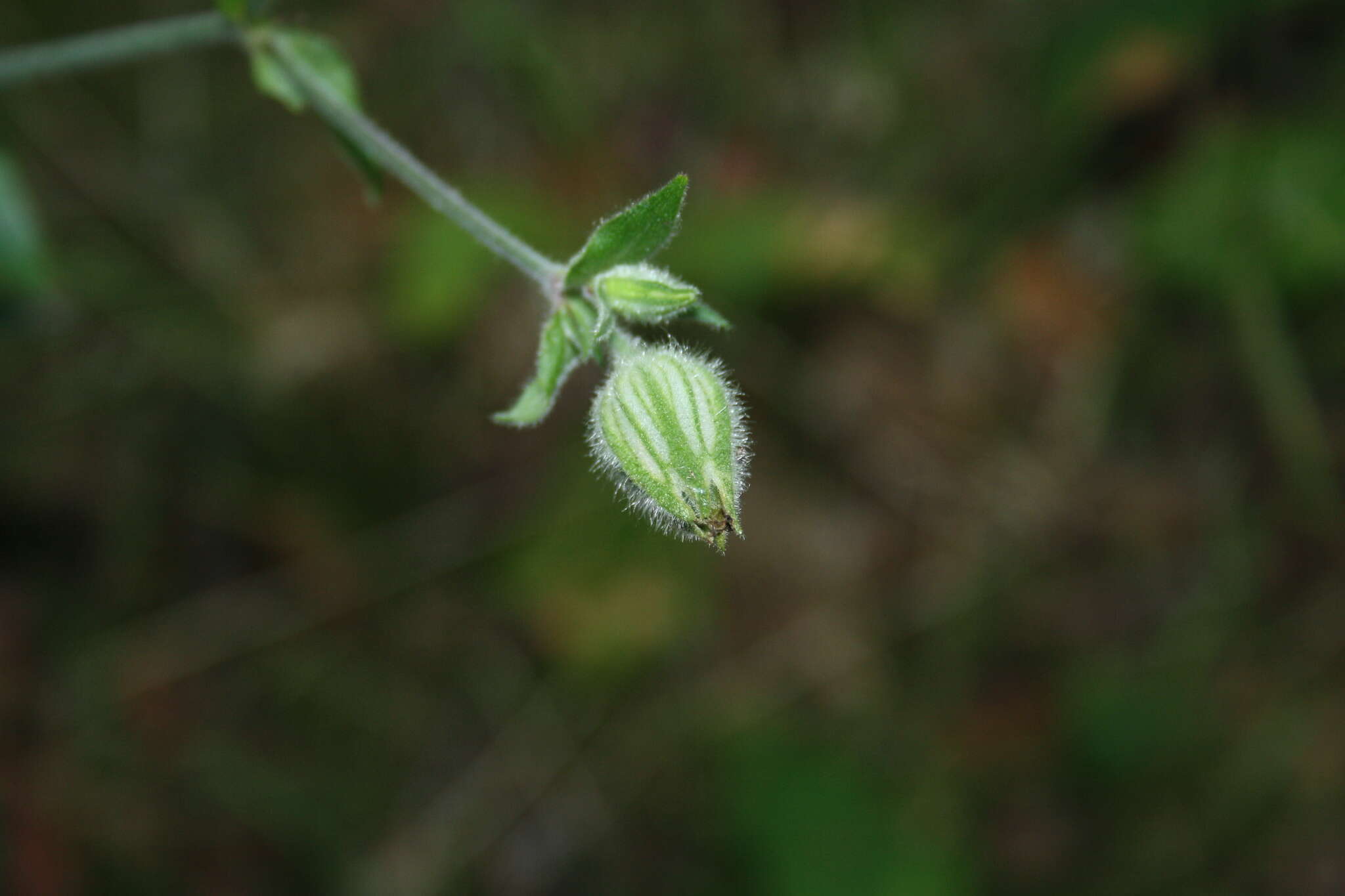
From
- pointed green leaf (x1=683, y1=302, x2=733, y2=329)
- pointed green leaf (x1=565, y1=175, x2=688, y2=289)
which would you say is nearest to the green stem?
pointed green leaf (x1=683, y1=302, x2=733, y2=329)

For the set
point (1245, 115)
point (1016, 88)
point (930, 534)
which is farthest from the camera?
point (930, 534)

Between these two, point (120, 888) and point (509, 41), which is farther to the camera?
point (509, 41)

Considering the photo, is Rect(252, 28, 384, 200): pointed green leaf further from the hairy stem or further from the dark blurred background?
the dark blurred background

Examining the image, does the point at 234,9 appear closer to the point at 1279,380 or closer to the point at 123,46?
the point at 123,46

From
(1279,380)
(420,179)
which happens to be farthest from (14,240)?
(1279,380)

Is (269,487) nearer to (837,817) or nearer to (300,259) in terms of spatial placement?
(300,259)

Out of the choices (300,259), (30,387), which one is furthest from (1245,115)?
(30,387)
